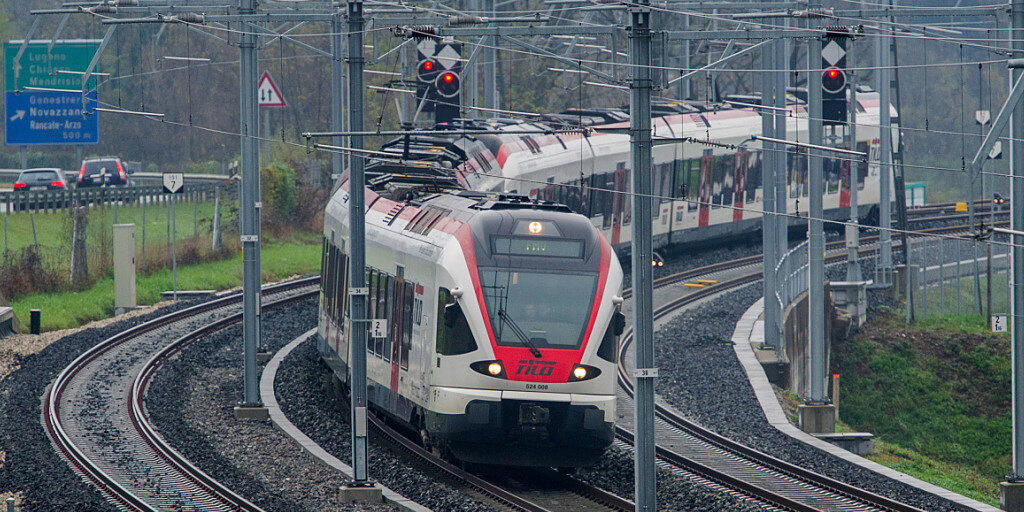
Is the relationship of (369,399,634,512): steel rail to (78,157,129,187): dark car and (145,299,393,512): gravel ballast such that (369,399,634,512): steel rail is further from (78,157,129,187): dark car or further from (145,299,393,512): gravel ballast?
(78,157,129,187): dark car

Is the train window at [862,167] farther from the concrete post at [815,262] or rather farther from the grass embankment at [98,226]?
the grass embankment at [98,226]

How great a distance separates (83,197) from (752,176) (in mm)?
23275

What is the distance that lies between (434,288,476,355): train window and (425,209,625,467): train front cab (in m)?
0.01

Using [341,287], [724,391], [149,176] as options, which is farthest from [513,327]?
[149,176]

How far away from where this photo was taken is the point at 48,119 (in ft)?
132

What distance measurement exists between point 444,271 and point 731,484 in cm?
437

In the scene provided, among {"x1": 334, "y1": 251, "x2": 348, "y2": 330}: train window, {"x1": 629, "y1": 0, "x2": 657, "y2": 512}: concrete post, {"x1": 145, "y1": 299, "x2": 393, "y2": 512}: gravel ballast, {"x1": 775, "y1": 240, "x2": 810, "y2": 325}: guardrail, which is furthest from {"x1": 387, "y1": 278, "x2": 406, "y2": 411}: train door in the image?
{"x1": 775, "y1": 240, "x2": 810, "y2": 325}: guardrail

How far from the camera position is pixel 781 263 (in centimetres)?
3075

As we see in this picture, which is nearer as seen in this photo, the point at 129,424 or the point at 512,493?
the point at 512,493

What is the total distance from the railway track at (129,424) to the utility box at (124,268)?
260 cm

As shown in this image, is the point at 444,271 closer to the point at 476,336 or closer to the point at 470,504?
the point at 476,336

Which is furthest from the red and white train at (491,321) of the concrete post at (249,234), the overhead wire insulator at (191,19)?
the overhead wire insulator at (191,19)

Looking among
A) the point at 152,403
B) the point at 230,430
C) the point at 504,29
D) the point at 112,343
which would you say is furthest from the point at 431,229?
the point at 112,343

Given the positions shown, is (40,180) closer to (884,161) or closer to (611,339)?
(884,161)
